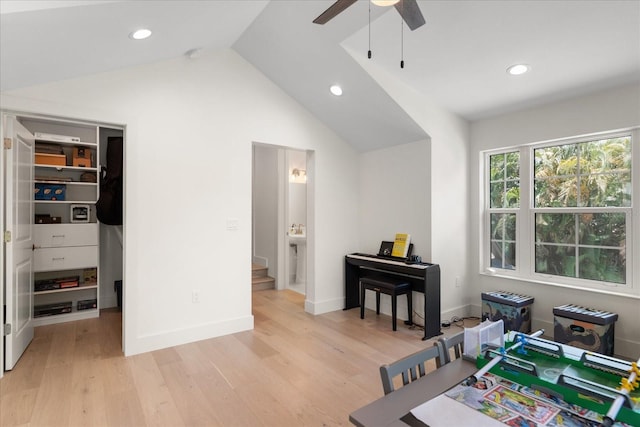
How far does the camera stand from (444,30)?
2707 mm

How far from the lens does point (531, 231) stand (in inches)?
150

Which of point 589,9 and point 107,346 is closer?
point 589,9

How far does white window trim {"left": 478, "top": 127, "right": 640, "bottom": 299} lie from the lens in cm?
308

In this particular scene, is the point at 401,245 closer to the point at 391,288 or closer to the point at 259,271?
the point at 391,288

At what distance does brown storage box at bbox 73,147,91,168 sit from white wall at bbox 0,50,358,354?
1.49m

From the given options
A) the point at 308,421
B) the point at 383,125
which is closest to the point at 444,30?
the point at 383,125

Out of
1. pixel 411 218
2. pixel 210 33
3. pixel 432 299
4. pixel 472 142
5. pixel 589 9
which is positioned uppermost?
pixel 210 33

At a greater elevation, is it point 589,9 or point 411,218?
point 589,9

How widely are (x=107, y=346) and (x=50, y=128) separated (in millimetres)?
2696

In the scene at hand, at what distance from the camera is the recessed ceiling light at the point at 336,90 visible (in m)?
3.64

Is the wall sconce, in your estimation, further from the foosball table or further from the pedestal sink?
the foosball table

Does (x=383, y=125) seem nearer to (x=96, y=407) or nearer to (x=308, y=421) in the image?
(x=308, y=421)

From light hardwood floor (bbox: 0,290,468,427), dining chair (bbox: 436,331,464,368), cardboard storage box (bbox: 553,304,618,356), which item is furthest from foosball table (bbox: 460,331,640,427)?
cardboard storage box (bbox: 553,304,618,356)

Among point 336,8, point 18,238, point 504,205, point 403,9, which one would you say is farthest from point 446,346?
point 18,238
